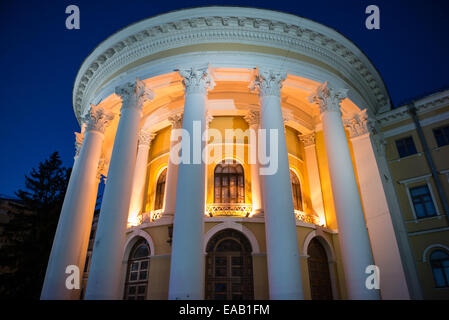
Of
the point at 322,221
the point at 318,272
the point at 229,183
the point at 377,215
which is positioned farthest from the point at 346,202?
the point at 229,183

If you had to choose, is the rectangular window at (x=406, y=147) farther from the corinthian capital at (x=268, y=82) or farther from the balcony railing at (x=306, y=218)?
the corinthian capital at (x=268, y=82)

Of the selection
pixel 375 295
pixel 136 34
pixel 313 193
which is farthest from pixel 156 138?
pixel 375 295

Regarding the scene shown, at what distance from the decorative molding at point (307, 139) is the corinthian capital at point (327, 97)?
4096 mm

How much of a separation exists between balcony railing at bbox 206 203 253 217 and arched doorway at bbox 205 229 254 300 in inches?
29.0

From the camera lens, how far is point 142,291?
36.2 feet

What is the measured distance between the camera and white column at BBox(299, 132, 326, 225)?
44.5ft

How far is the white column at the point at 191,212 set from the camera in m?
7.16

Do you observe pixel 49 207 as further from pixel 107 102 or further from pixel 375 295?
pixel 375 295

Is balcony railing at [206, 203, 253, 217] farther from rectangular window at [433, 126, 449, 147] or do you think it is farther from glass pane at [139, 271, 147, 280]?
rectangular window at [433, 126, 449, 147]

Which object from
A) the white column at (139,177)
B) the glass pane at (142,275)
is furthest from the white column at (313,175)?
the white column at (139,177)

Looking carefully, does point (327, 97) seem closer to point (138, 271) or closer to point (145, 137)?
point (145, 137)

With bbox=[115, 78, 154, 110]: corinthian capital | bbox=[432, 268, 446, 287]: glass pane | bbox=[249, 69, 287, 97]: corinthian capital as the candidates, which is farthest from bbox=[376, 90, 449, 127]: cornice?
bbox=[115, 78, 154, 110]: corinthian capital

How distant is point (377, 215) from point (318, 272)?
357 cm

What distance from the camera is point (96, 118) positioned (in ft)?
40.7
